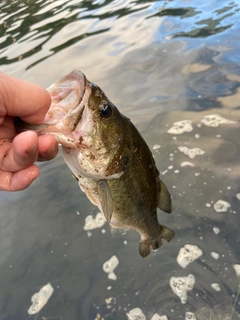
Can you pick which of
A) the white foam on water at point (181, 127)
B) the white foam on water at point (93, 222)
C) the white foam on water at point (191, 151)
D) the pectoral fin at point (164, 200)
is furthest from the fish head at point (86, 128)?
the white foam on water at point (181, 127)

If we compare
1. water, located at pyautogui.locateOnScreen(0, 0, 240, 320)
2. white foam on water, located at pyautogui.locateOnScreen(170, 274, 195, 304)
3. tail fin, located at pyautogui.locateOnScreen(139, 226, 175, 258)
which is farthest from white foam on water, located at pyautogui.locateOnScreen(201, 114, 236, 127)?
tail fin, located at pyautogui.locateOnScreen(139, 226, 175, 258)

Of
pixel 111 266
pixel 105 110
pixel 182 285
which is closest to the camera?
pixel 105 110

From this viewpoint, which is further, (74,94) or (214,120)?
(214,120)

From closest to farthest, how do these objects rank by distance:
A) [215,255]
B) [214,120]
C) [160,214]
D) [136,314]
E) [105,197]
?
1. [105,197]
2. [136,314]
3. [215,255]
4. [160,214]
5. [214,120]

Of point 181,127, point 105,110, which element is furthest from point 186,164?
point 105,110

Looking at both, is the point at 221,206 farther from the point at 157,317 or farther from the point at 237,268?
the point at 157,317

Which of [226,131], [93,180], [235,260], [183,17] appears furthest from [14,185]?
[183,17]

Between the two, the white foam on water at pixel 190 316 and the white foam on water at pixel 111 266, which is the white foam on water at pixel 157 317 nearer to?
the white foam on water at pixel 190 316
